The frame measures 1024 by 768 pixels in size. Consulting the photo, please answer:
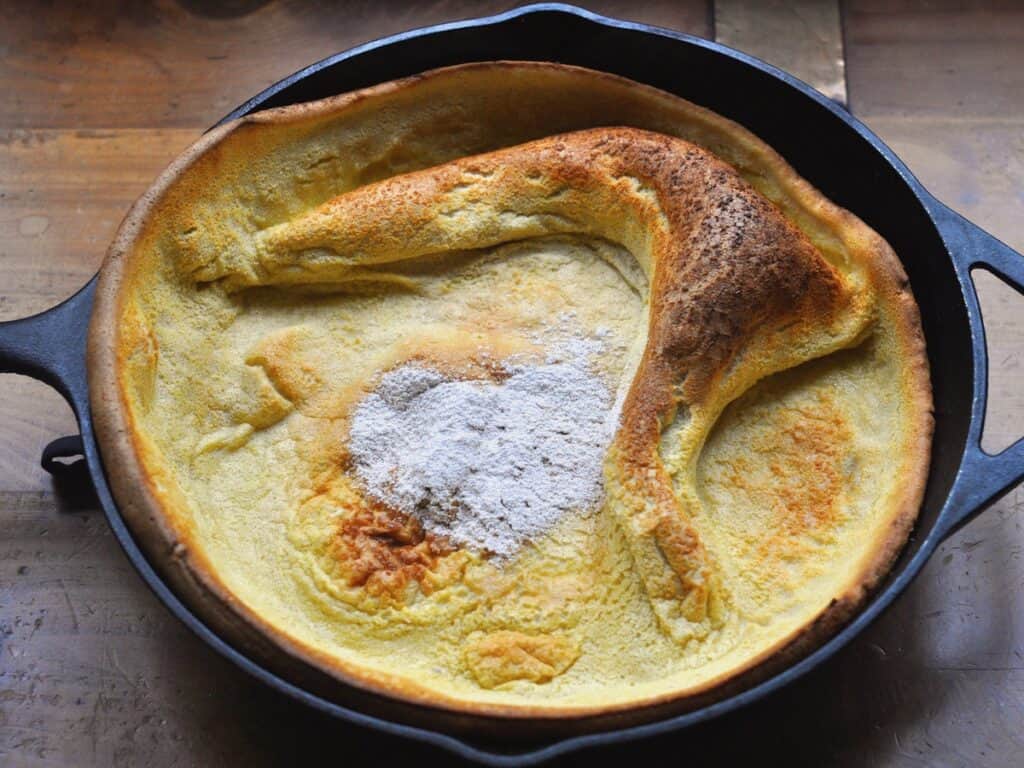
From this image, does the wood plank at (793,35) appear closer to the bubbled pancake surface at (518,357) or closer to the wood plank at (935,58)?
the wood plank at (935,58)

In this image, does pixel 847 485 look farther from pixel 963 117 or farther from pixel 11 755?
pixel 11 755

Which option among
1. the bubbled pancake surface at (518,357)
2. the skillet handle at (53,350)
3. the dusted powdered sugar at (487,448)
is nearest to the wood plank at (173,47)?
the bubbled pancake surface at (518,357)

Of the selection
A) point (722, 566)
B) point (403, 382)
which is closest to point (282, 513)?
point (403, 382)

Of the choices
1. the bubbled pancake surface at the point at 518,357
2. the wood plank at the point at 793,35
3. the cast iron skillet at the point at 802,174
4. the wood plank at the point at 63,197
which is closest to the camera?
the cast iron skillet at the point at 802,174

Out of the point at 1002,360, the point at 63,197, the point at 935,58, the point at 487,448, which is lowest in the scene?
the point at 1002,360

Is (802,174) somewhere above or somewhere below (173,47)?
below

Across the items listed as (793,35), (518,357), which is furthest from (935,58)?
(518,357)

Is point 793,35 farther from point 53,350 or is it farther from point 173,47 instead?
point 53,350
